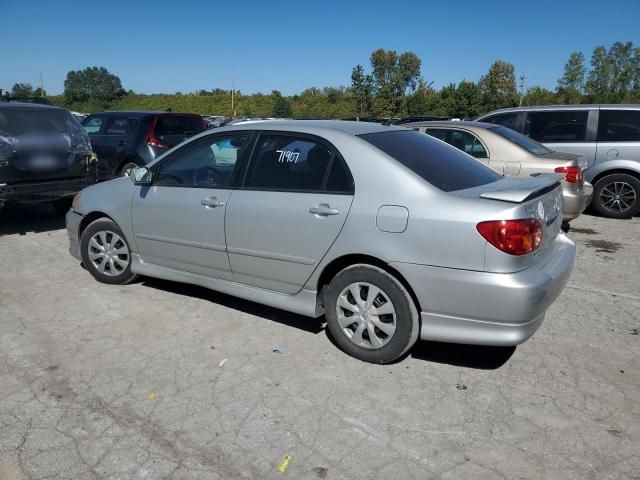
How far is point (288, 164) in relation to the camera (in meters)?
4.05

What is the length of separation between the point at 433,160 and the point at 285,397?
77.1 inches

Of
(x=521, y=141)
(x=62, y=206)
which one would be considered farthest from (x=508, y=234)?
(x=62, y=206)

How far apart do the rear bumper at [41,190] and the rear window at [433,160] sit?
17.4 ft

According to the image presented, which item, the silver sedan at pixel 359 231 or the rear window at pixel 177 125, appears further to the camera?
the rear window at pixel 177 125

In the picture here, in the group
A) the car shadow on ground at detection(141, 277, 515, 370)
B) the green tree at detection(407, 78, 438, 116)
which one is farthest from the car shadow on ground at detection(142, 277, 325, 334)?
the green tree at detection(407, 78, 438, 116)

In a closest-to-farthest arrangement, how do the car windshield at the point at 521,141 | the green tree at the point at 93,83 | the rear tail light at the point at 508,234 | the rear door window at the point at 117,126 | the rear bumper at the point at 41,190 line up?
the rear tail light at the point at 508,234 → the rear bumper at the point at 41,190 → the car windshield at the point at 521,141 → the rear door window at the point at 117,126 → the green tree at the point at 93,83

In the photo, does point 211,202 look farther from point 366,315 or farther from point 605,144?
point 605,144

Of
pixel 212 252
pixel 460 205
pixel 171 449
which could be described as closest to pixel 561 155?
pixel 460 205

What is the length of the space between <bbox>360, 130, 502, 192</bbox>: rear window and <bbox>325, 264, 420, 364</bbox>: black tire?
0.72 meters

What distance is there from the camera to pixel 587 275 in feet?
18.6

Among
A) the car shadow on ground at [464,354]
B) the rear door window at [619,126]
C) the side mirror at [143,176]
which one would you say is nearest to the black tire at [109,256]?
the side mirror at [143,176]

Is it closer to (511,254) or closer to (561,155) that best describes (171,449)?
(511,254)

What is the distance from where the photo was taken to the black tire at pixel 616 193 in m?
8.52

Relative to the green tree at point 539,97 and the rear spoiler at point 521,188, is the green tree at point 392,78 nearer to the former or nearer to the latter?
the green tree at point 539,97
